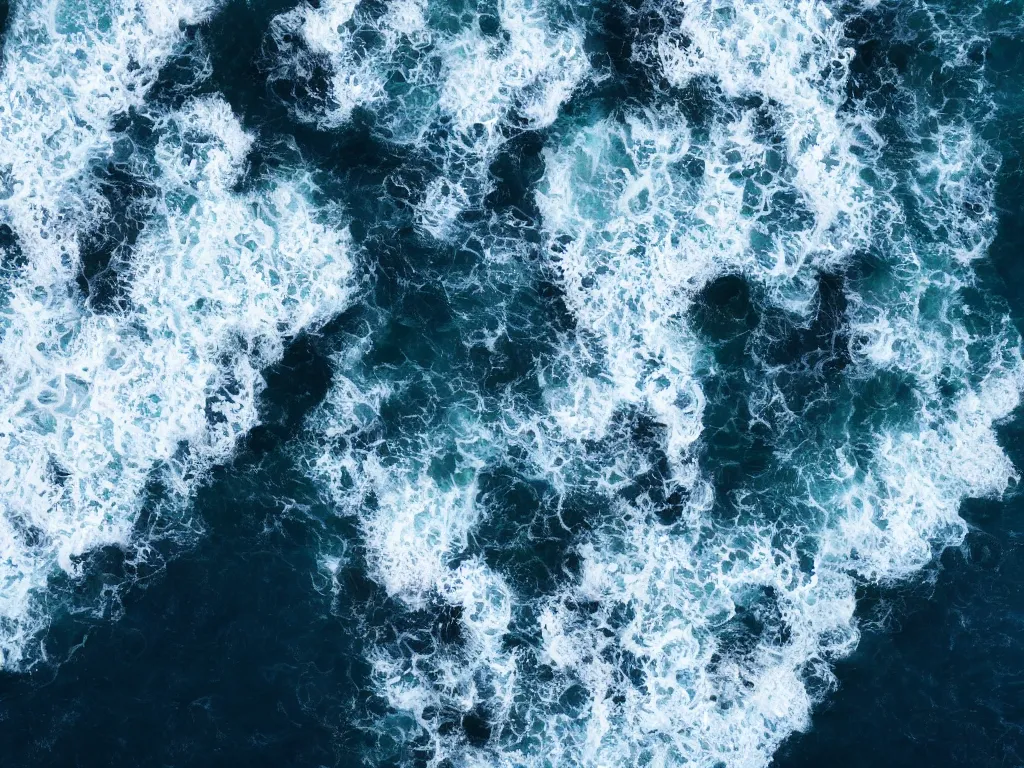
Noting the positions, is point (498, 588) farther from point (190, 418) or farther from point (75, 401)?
point (75, 401)

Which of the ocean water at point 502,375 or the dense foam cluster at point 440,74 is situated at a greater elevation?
the dense foam cluster at point 440,74

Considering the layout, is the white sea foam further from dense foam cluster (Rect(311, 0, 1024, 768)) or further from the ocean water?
dense foam cluster (Rect(311, 0, 1024, 768))

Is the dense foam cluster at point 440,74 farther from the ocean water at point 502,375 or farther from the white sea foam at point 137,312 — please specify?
the white sea foam at point 137,312

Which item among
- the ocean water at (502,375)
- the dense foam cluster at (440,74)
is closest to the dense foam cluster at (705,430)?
the ocean water at (502,375)

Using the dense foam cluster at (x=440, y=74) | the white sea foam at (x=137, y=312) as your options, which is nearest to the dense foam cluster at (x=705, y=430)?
the dense foam cluster at (x=440, y=74)

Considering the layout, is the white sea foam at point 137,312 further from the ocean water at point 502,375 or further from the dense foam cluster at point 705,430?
the dense foam cluster at point 705,430

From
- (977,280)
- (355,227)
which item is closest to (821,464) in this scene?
(977,280)
